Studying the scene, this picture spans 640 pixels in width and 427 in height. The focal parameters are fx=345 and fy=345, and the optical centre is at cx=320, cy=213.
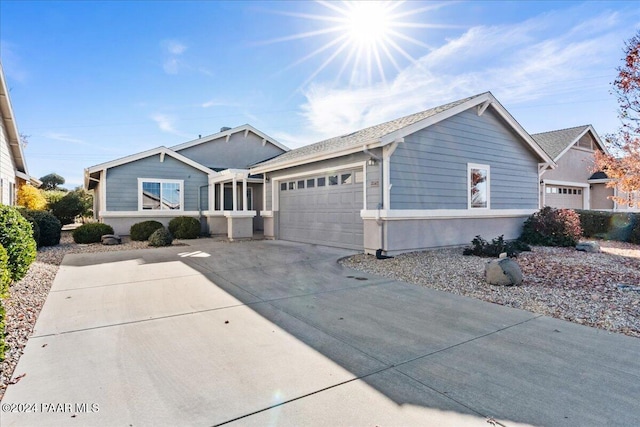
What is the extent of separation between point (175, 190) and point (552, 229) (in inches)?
597

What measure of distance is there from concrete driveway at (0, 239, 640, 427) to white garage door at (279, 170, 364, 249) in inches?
186

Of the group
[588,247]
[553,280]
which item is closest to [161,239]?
[553,280]

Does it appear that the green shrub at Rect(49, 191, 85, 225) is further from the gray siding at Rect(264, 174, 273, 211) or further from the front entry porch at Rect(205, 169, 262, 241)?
the gray siding at Rect(264, 174, 273, 211)

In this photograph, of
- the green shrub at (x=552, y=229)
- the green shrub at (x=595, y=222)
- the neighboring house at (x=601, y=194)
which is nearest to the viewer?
the green shrub at (x=552, y=229)

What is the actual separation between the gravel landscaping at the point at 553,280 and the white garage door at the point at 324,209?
60.9 inches

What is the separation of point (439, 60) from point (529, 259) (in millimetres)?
7319

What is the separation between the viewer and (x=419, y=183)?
32.2ft

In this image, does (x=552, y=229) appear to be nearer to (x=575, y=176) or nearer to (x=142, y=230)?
(x=575, y=176)

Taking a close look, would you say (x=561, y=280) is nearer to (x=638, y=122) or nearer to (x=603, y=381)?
(x=603, y=381)

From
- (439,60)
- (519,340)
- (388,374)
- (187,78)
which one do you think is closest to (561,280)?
(519,340)

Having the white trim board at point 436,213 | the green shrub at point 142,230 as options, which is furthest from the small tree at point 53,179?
the white trim board at point 436,213

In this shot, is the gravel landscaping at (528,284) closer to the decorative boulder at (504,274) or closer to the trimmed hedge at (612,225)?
the decorative boulder at (504,274)

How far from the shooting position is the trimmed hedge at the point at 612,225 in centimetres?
1331

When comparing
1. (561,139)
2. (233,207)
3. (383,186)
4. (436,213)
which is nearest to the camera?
(383,186)
